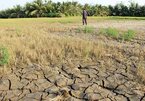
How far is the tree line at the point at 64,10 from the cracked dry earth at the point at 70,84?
35.7 meters

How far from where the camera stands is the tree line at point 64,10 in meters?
44.7

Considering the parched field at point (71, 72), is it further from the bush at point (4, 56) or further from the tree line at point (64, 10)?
the tree line at point (64, 10)

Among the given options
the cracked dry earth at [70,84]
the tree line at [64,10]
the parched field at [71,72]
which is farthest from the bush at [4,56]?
the tree line at [64,10]

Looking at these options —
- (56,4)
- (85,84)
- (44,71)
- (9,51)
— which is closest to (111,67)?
(85,84)

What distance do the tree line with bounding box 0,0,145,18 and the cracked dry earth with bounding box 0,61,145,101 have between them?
35.7 metres

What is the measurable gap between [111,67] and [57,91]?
6.08 feet

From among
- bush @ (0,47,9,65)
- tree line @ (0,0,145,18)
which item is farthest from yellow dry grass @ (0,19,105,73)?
tree line @ (0,0,145,18)

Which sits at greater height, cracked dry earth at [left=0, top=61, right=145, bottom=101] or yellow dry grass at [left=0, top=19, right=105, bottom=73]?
yellow dry grass at [left=0, top=19, right=105, bottom=73]

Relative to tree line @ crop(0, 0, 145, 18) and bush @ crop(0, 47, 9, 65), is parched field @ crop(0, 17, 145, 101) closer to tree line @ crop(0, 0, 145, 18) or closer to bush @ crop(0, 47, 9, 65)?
bush @ crop(0, 47, 9, 65)

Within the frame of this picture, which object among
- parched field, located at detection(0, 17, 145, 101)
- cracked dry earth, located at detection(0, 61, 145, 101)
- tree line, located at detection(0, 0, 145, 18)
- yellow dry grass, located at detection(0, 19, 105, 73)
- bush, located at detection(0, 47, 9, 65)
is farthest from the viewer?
tree line, located at detection(0, 0, 145, 18)

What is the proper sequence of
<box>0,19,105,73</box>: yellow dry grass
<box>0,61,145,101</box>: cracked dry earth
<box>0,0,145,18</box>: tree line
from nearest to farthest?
<box>0,61,145,101</box>: cracked dry earth → <box>0,19,105,73</box>: yellow dry grass → <box>0,0,145,18</box>: tree line

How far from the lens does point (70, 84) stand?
7617 mm

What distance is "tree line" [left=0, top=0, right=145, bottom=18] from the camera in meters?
44.7

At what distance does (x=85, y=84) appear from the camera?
7.58 meters
